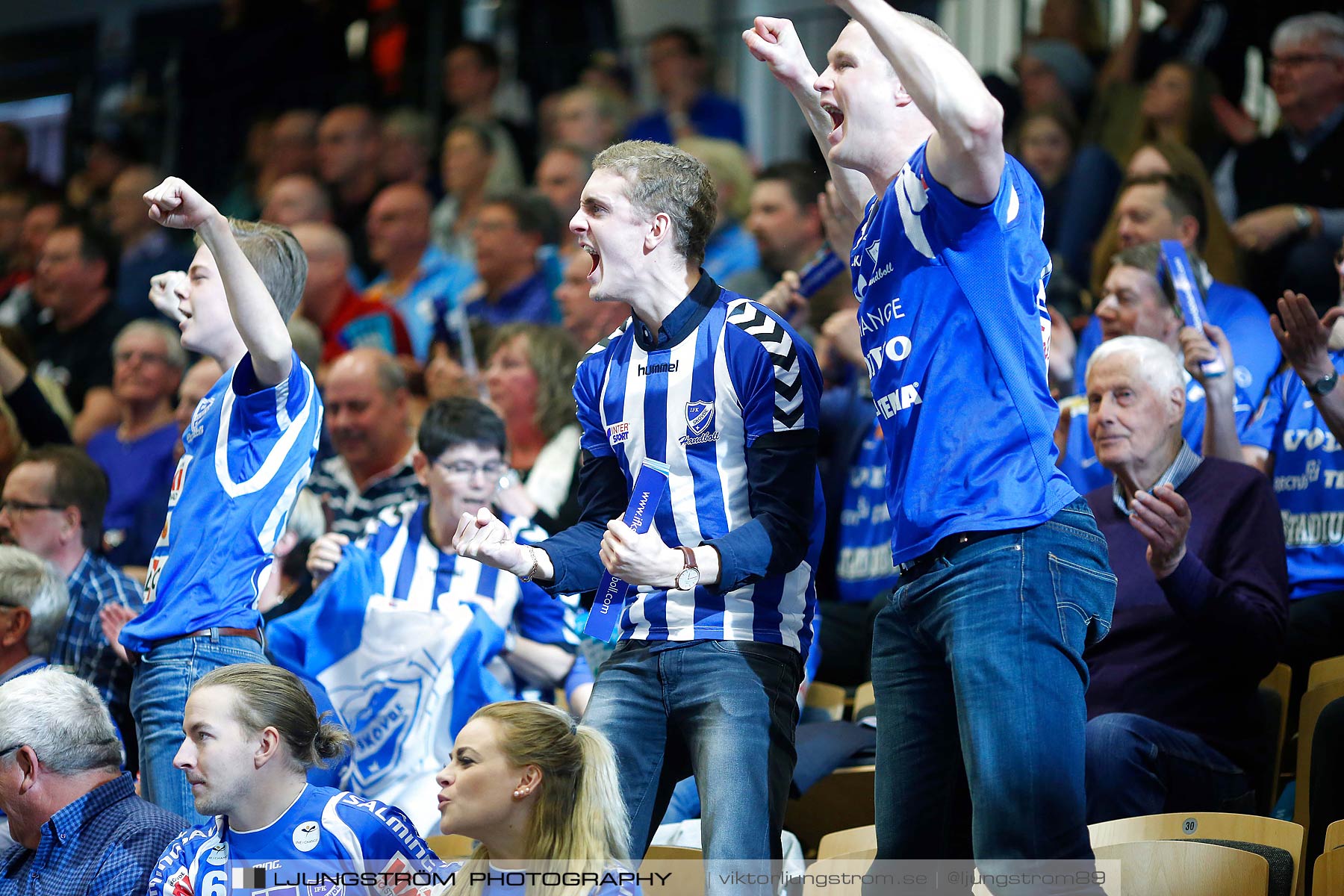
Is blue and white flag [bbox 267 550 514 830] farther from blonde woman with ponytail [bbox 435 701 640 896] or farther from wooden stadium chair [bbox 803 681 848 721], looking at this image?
blonde woman with ponytail [bbox 435 701 640 896]

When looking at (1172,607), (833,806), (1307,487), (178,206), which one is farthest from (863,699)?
(178,206)

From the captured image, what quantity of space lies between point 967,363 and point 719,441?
571mm

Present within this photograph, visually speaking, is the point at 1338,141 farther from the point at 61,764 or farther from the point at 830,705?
the point at 61,764

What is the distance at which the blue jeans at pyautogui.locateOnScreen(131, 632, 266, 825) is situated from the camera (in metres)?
3.37

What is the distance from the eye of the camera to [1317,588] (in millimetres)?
4586

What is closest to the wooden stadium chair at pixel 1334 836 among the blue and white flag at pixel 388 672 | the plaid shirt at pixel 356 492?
the blue and white flag at pixel 388 672

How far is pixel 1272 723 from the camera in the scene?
3953 mm

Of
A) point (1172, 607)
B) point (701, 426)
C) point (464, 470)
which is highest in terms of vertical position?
point (701, 426)

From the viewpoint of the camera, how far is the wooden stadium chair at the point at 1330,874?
2.88m

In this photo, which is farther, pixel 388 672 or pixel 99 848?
pixel 388 672

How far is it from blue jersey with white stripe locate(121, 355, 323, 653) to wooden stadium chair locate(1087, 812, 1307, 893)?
192cm

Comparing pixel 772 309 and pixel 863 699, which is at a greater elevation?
pixel 772 309

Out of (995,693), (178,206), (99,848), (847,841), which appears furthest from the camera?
(847,841)

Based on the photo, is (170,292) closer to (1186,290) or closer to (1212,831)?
(1212,831)
